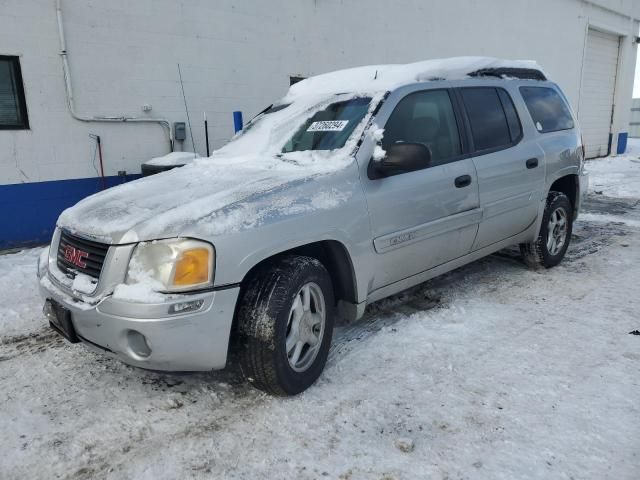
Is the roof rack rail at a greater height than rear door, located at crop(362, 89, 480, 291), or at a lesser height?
greater

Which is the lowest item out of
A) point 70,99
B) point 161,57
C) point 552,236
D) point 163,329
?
point 552,236

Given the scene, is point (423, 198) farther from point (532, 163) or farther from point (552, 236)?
point (552, 236)

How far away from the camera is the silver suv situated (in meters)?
2.46

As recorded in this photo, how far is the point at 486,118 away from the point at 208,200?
2.54m

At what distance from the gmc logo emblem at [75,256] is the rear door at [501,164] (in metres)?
2.78

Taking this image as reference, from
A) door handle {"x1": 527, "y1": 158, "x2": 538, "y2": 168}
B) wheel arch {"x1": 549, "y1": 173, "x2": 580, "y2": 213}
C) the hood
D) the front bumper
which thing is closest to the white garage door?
wheel arch {"x1": 549, "y1": 173, "x2": 580, "y2": 213}

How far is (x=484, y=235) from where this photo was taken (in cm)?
411

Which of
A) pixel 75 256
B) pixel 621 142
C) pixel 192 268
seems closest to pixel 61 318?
pixel 75 256

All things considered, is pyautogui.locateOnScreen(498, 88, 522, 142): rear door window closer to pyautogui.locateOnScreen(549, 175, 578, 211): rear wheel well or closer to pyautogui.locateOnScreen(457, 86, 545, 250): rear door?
pyautogui.locateOnScreen(457, 86, 545, 250): rear door

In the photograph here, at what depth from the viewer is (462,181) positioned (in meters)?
3.74

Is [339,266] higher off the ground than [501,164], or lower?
lower

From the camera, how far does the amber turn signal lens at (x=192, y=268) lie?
2420 millimetres

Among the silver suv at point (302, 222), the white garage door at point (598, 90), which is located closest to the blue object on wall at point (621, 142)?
the white garage door at point (598, 90)

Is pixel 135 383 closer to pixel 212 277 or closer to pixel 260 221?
pixel 212 277
